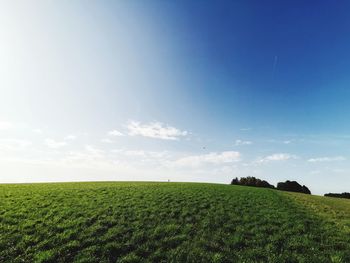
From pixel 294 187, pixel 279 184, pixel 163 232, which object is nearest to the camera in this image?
pixel 163 232

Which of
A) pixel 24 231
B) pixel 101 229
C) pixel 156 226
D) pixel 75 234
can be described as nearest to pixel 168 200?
pixel 156 226

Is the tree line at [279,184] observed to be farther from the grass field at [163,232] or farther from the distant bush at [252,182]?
the grass field at [163,232]

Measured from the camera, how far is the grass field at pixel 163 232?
1227cm

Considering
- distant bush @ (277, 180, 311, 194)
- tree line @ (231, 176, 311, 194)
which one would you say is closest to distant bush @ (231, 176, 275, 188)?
tree line @ (231, 176, 311, 194)

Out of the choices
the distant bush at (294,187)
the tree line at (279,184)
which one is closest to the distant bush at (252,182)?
the tree line at (279,184)

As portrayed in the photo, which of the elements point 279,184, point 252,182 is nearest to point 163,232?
point 252,182

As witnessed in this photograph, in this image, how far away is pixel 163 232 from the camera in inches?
607

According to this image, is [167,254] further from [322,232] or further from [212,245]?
[322,232]

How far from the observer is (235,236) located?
49.0 feet

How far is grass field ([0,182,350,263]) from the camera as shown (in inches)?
483

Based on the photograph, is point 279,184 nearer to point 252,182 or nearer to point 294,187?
point 294,187

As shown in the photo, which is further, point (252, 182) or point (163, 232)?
point (252, 182)

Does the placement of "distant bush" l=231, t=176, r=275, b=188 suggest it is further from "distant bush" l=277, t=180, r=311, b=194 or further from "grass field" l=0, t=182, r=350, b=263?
"grass field" l=0, t=182, r=350, b=263

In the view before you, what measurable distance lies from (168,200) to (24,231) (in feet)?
47.0
